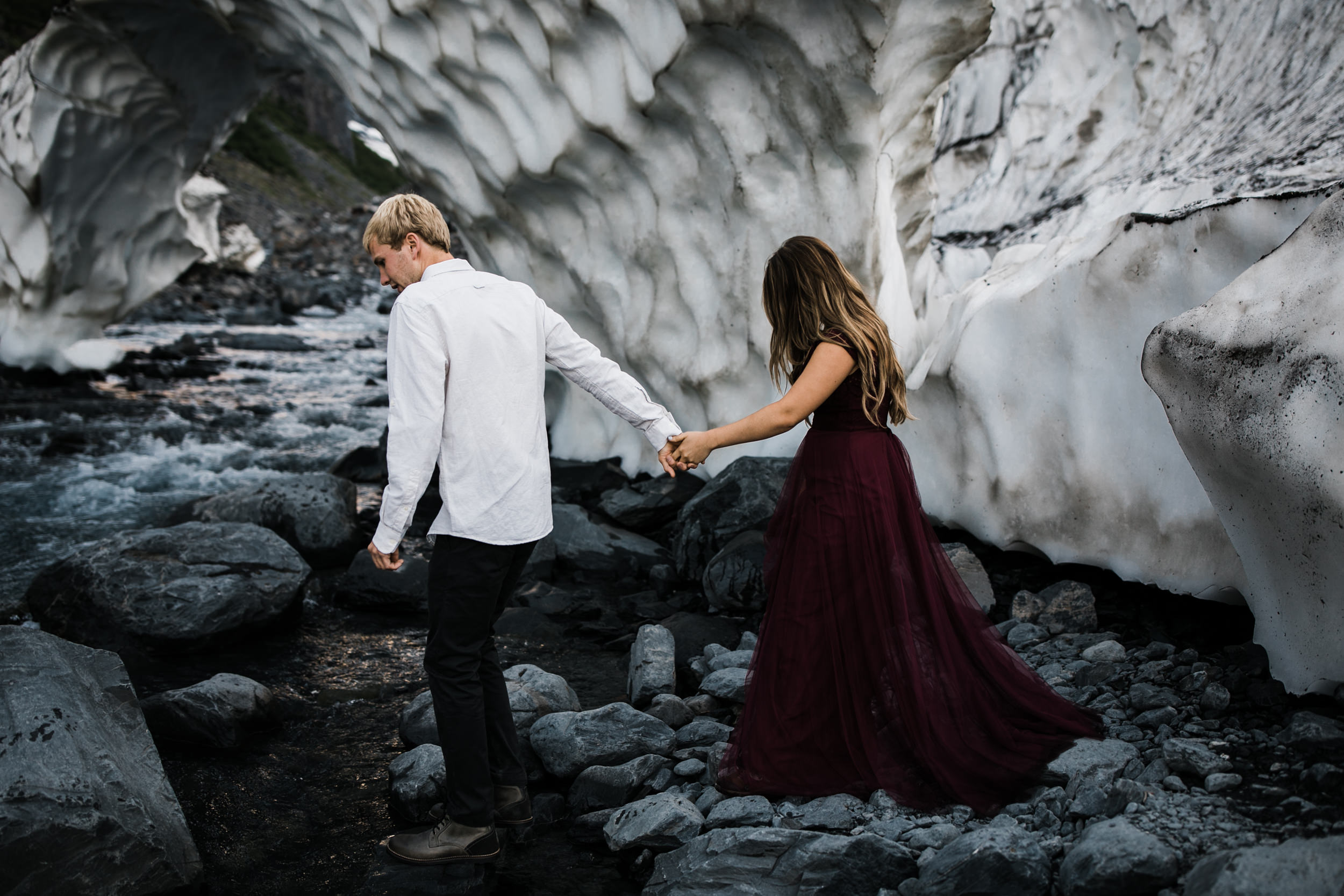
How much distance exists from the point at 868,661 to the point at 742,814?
48cm

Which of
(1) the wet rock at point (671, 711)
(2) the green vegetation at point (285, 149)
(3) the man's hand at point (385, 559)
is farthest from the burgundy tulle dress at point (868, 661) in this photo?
(2) the green vegetation at point (285, 149)

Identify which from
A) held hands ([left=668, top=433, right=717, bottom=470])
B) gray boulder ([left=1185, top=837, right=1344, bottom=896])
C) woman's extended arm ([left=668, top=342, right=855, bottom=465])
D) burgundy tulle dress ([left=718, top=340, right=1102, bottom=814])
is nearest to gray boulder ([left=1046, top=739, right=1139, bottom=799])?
burgundy tulle dress ([left=718, top=340, right=1102, bottom=814])

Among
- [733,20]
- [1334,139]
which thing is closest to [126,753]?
[733,20]

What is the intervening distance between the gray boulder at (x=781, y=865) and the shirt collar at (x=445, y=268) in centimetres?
142

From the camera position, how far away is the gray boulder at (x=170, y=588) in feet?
13.2

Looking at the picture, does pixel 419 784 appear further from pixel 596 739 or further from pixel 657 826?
pixel 657 826

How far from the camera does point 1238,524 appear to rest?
265cm

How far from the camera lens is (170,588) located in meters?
4.11

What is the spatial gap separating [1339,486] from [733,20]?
309 centimetres

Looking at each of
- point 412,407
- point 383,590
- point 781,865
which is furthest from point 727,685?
point 383,590

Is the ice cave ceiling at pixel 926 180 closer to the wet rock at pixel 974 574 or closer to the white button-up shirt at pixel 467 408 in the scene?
the wet rock at pixel 974 574

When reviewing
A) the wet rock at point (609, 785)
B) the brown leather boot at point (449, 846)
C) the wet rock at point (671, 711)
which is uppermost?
the wet rock at point (671, 711)

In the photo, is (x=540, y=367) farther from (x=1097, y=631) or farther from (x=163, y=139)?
(x=163, y=139)

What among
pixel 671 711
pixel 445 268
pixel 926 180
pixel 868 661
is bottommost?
pixel 671 711
